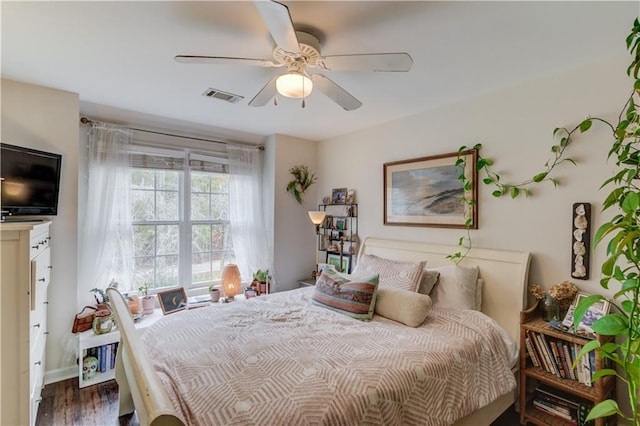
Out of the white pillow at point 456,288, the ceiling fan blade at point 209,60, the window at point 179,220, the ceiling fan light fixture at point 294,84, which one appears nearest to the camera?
the ceiling fan blade at point 209,60

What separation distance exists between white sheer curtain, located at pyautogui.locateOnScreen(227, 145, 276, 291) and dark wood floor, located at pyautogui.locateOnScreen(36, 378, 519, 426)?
1742 mm

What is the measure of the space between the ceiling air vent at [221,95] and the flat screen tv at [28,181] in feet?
4.26

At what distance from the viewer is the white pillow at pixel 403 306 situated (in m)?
2.11

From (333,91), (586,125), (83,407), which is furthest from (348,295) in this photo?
(83,407)

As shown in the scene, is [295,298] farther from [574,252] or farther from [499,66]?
[499,66]

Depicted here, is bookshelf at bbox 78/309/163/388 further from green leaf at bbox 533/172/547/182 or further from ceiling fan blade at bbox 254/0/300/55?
green leaf at bbox 533/172/547/182

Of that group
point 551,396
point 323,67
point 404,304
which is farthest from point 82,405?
point 551,396

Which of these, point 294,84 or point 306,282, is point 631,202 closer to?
point 294,84

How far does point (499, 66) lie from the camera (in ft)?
6.89

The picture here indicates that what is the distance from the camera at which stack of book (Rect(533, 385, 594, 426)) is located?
1899 mm

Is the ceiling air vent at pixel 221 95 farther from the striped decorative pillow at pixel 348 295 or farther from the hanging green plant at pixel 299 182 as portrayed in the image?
the striped decorative pillow at pixel 348 295

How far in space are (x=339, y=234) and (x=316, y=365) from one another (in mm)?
2382

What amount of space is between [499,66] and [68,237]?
3707 millimetres

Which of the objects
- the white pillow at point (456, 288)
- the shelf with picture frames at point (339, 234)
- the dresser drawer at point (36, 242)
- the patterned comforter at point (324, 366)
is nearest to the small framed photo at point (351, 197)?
the shelf with picture frames at point (339, 234)
